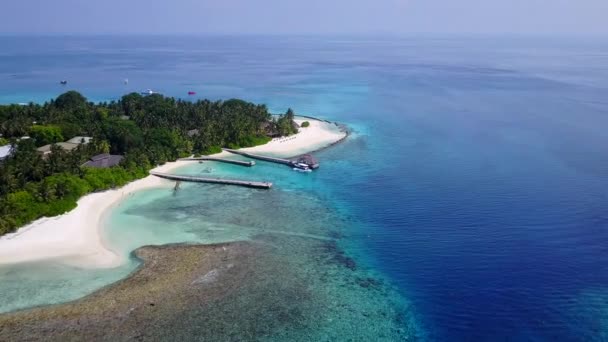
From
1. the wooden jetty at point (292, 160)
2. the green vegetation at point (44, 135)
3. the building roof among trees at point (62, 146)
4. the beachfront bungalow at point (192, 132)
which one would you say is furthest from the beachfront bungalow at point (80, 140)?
the wooden jetty at point (292, 160)

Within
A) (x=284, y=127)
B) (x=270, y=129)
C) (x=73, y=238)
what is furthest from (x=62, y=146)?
(x=284, y=127)

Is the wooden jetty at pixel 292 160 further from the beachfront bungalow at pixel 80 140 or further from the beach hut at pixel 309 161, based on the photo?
the beachfront bungalow at pixel 80 140

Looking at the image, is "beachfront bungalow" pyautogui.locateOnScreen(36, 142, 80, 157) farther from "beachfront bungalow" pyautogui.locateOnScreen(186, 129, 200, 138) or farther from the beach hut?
the beach hut

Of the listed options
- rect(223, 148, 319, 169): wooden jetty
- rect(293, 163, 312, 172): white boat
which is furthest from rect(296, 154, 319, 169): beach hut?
rect(293, 163, 312, 172): white boat

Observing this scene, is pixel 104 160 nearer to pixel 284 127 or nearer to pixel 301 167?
pixel 301 167

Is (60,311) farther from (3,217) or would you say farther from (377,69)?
(377,69)

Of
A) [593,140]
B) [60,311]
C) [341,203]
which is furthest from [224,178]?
[593,140]
